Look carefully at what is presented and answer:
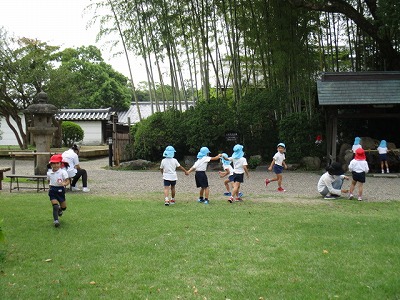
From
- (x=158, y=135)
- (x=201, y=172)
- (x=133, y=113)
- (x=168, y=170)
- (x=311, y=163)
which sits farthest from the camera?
(x=133, y=113)

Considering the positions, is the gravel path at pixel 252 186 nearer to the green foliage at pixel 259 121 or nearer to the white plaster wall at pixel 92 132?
the green foliage at pixel 259 121

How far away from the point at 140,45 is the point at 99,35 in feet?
5.95

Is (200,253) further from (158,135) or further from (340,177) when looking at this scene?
(158,135)

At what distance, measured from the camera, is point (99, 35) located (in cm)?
2059

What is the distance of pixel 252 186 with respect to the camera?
511 inches

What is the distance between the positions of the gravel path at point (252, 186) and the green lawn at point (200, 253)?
213 centimetres

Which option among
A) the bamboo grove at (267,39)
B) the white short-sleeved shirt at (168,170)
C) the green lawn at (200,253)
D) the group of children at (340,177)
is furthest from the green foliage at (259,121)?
the green lawn at (200,253)

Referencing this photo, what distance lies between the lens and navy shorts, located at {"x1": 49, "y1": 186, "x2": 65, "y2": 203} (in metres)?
7.31

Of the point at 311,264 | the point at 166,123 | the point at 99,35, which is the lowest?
the point at 311,264

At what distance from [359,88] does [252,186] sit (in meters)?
6.13

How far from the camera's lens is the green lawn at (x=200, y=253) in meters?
4.29

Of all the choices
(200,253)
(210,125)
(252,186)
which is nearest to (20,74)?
(210,125)

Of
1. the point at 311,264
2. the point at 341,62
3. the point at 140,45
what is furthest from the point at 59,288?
the point at 341,62

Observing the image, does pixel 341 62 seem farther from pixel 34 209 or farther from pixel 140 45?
pixel 34 209
